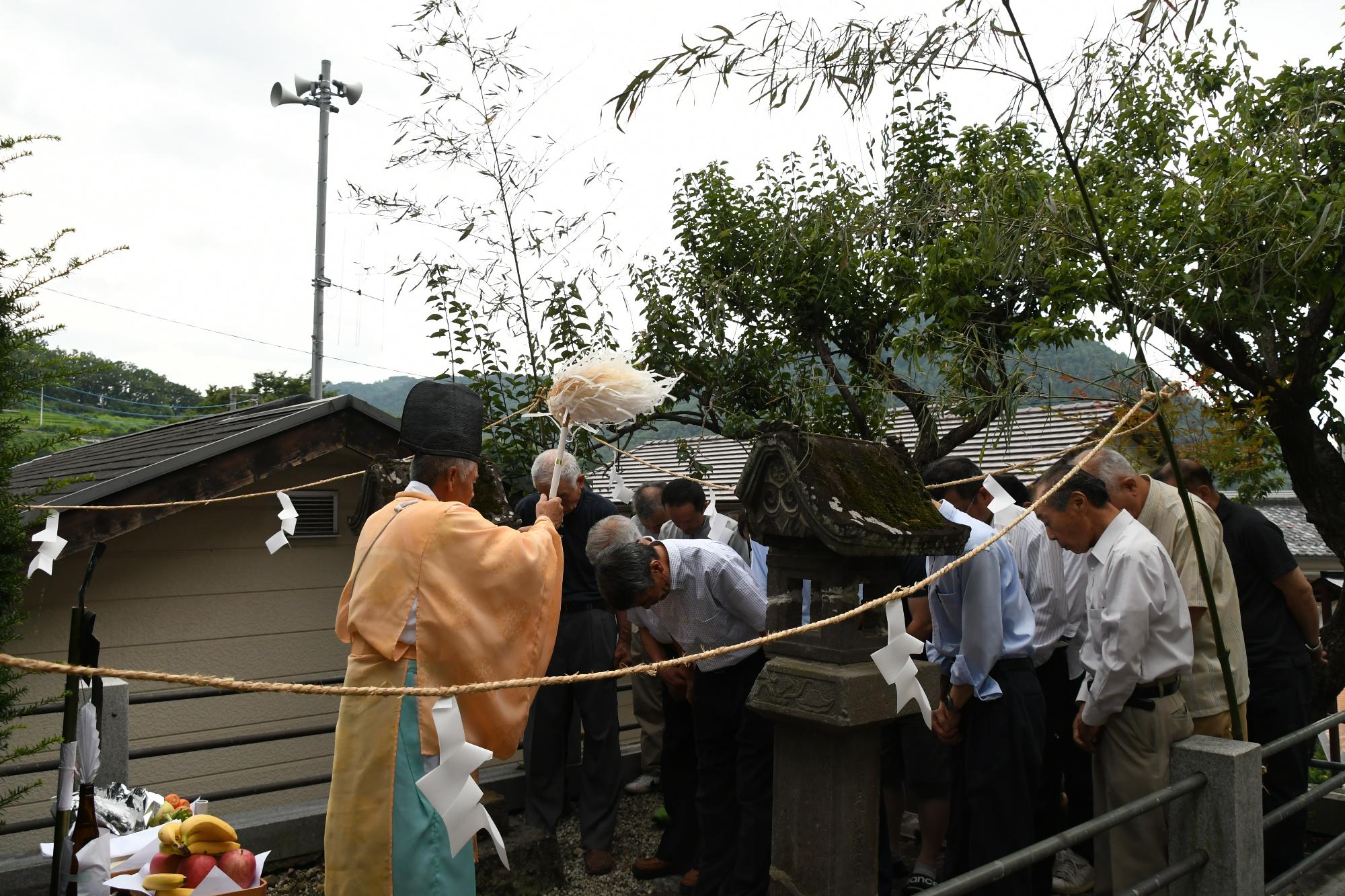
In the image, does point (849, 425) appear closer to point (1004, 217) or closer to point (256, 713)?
point (1004, 217)

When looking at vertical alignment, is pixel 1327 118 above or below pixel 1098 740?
above

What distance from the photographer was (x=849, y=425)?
32.0 ft

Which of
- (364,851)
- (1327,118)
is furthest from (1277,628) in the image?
(364,851)

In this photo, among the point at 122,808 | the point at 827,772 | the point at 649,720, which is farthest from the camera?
the point at 649,720

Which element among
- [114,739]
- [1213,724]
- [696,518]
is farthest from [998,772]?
[114,739]

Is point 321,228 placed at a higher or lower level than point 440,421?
higher

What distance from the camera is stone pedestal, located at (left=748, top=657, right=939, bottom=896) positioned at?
10.8 feet

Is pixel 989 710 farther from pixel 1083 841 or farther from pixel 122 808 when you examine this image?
pixel 122 808

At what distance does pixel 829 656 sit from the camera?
133 inches

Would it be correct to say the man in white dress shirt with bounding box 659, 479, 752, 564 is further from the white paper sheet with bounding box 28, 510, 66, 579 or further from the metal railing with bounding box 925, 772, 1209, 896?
the white paper sheet with bounding box 28, 510, 66, 579

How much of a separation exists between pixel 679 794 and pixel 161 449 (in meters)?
→ 4.65

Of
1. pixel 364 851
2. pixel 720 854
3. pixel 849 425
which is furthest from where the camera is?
pixel 849 425

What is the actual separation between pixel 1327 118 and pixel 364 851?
20.5 ft

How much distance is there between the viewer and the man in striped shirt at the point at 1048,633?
4676 millimetres
